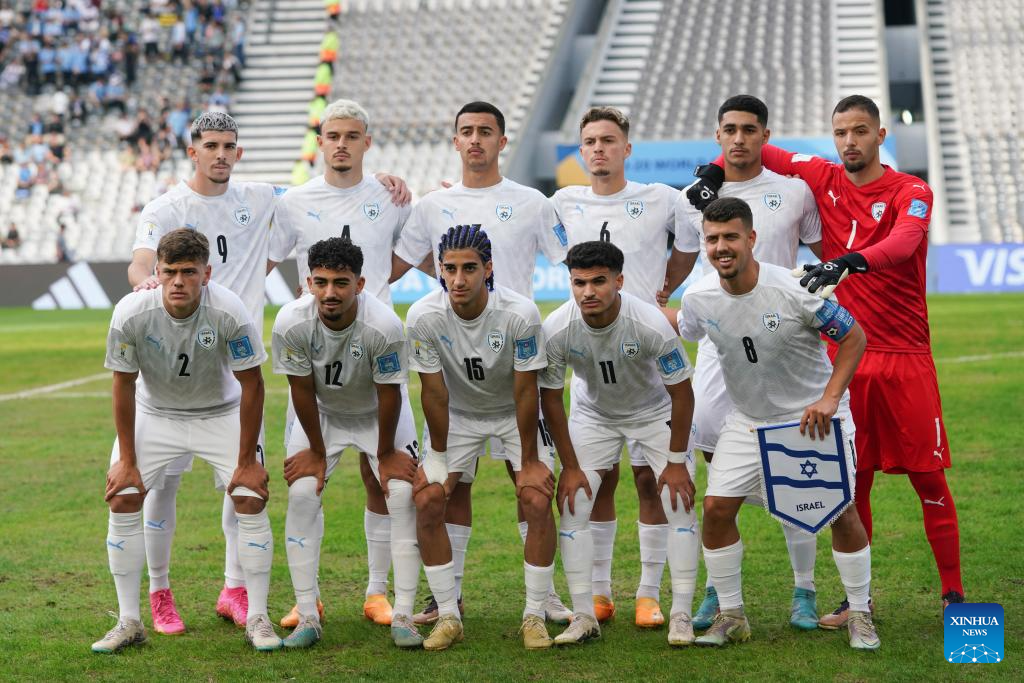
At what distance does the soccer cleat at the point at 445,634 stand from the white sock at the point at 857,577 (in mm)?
1774

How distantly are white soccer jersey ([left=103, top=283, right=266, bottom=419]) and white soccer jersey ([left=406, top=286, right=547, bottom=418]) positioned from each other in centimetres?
79

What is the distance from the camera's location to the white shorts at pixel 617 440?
5980mm

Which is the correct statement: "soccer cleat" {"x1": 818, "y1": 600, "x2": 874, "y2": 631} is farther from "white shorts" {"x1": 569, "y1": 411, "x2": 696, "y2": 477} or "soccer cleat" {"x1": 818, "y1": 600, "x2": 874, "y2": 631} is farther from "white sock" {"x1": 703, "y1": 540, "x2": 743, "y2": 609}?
"white shorts" {"x1": 569, "y1": 411, "x2": 696, "y2": 477}

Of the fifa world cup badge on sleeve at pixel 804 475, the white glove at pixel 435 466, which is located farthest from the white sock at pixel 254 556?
the fifa world cup badge on sleeve at pixel 804 475

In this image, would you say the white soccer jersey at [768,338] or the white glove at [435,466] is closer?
the white soccer jersey at [768,338]

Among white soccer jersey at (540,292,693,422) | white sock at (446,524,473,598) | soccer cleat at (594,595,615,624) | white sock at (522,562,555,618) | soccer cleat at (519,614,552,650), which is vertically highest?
white soccer jersey at (540,292,693,422)

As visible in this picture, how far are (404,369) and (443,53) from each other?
30298mm

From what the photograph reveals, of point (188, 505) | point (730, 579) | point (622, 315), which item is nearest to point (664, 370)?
point (622, 315)

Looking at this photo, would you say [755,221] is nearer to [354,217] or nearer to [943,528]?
[943,528]

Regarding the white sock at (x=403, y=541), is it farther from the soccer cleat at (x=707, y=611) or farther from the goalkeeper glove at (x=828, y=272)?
the goalkeeper glove at (x=828, y=272)

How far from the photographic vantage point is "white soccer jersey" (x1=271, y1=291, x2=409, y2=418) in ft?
19.0

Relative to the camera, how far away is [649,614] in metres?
A: 6.02

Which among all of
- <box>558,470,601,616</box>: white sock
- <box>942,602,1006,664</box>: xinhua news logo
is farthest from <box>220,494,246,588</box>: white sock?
<box>942,602,1006,664</box>: xinhua news logo

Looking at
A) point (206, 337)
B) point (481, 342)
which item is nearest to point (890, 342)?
point (481, 342)
